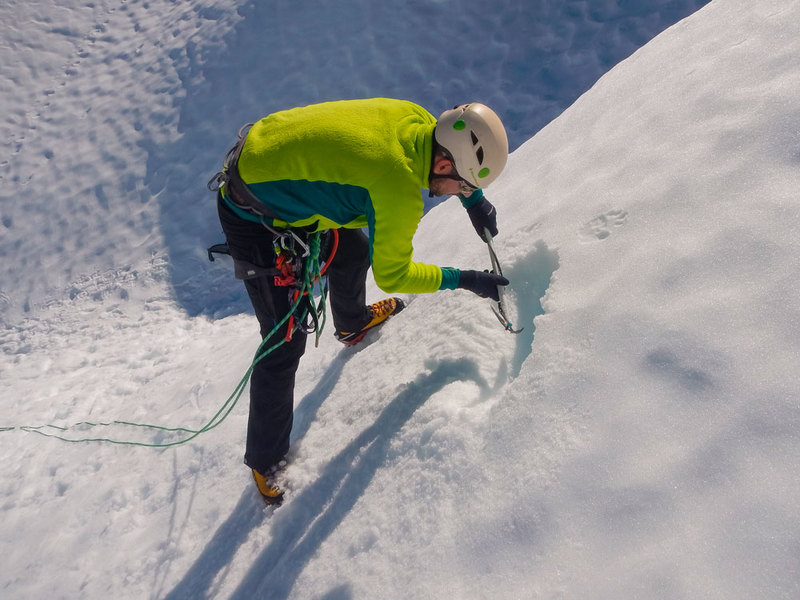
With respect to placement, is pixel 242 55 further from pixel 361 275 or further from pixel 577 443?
pixel 577 443

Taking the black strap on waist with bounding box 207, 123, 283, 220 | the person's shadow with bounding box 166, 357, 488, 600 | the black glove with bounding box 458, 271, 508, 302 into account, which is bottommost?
the person's shadow with bounding box 166, 357, 488, 600

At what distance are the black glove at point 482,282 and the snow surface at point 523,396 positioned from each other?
208 mm

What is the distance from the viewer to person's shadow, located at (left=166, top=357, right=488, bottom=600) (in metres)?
2.41

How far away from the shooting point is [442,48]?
7.39 metres

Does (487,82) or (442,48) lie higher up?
(442,48)

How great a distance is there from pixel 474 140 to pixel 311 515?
5.98 ft

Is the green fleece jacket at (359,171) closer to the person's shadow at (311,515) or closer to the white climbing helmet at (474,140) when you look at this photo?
the white climbing helmet at (474,140)

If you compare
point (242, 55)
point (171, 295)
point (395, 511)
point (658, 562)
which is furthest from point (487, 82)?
point (658, 562)

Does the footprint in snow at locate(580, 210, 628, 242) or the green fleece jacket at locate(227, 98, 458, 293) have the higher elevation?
the green fleece jacket at locate(227, 98, 458, 293)

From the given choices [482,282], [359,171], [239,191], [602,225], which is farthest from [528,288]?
[239,191]

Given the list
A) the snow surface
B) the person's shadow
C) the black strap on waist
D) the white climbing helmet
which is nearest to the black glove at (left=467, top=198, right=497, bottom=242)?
the snow surface

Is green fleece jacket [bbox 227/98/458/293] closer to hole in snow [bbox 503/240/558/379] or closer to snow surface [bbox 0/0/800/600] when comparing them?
hole in snow [bbox 503/240/558/379]

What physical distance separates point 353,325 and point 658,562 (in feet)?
6.86

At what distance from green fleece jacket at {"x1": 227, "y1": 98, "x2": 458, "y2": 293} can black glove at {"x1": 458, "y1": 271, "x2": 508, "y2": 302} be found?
0.04 metres
